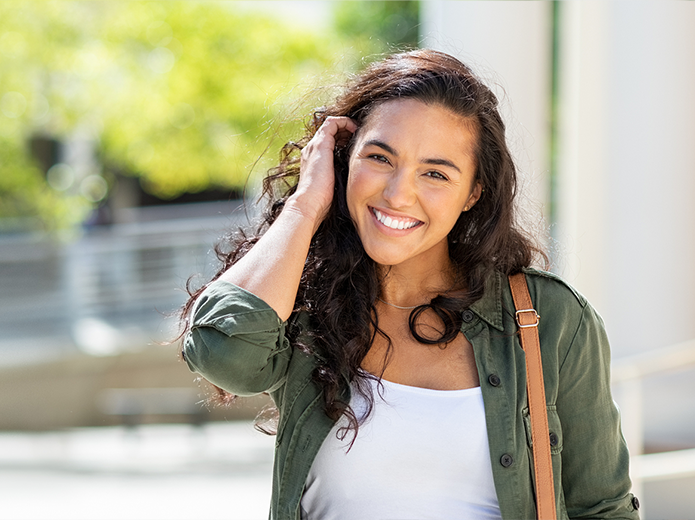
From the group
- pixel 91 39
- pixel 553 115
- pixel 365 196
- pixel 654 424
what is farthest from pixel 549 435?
pixel 553 115

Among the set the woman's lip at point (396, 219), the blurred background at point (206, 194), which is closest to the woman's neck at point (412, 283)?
the woman's lip at point (396, 219)

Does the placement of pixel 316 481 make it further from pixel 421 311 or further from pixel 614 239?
pixel 614 239

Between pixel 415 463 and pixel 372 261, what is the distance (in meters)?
0.62

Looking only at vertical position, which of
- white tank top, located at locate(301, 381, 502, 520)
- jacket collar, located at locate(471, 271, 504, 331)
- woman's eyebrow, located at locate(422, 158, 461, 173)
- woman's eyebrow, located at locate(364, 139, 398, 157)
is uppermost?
woman's eyebrow, located at locate(364, 139, 398, 157)

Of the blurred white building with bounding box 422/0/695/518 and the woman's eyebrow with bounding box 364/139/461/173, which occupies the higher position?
the woman's eyebrow with bounding box 364/139/461/173

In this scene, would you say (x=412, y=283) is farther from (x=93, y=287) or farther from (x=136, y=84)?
(x=136, y=84)

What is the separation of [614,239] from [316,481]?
15.7 ft

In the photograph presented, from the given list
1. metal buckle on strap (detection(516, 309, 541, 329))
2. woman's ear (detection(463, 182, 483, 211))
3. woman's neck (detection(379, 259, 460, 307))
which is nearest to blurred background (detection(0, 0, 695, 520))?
woman's ear (detection(463, 182, 483, 211))

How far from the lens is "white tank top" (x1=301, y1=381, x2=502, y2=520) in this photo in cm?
205

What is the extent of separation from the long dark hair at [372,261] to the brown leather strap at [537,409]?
0.57ft

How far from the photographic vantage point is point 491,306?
2264mm

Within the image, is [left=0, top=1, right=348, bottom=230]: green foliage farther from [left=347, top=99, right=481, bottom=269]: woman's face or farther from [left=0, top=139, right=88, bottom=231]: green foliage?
[left=347, top=99, right=481, bottom=269]: woman's face

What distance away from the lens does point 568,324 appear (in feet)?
6.95

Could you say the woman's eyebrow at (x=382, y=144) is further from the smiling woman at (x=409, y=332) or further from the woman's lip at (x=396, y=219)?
the woman's lip at (x=396, y=219)
